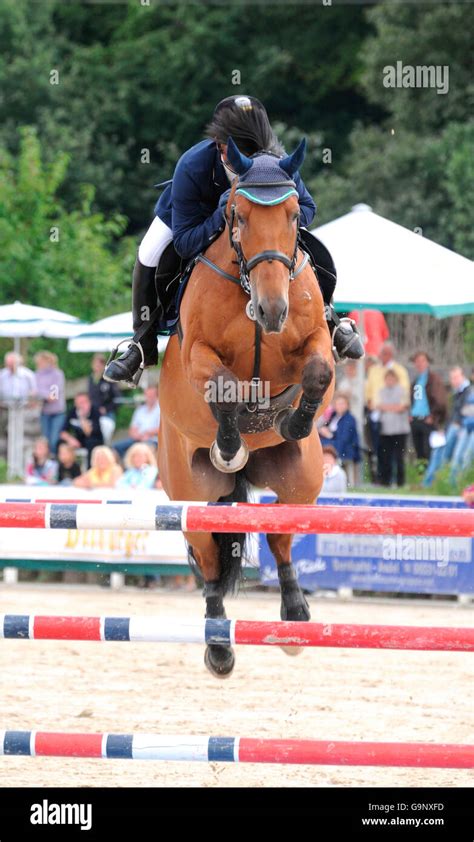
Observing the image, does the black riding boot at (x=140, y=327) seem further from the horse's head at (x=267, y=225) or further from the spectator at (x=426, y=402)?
the spectator at (x=426, y=402)

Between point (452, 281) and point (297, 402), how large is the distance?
5.92m

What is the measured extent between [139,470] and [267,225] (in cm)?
820

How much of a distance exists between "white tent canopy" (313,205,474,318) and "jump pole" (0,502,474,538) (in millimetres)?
7355

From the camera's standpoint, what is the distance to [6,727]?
707 cm

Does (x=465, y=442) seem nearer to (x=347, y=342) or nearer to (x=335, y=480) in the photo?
(x=335, y=480)

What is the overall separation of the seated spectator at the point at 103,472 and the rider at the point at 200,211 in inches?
251

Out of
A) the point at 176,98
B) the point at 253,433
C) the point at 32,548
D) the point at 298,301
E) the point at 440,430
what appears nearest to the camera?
the point at 298,301

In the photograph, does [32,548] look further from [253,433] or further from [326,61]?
[326,61]

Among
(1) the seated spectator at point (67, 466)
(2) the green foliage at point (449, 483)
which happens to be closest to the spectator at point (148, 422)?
(1) the seated spectator at point (67, 466)

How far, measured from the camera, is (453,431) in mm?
14109

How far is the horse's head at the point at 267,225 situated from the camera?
536 cm

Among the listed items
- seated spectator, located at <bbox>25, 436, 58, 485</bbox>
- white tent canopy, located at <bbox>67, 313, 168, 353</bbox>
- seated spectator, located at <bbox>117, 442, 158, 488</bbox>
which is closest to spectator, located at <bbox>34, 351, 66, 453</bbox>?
white tent canopy, located at <bbox>67, 313, 168, 353</bbox>

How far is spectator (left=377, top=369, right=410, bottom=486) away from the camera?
46.5 feet
